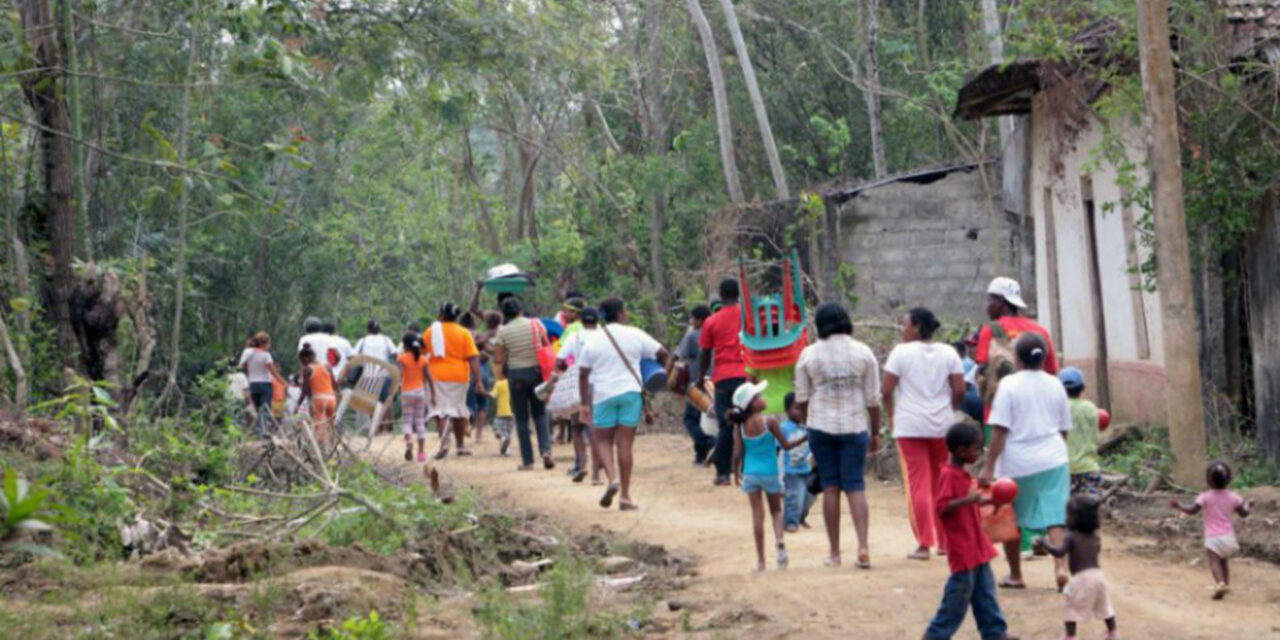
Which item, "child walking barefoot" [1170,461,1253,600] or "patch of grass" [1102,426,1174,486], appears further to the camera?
"patch of grass" [1102,426,1174,486]

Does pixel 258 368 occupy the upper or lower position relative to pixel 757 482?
upper

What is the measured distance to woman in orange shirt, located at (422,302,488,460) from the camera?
60.3ft

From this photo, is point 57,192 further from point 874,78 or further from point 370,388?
point 874,78

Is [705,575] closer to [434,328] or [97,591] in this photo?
[97,591]

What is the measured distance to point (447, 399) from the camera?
1856cm

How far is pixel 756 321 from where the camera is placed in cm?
1239

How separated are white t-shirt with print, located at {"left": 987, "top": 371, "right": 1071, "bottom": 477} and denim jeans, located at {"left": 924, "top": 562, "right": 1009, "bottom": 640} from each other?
5.28 feet

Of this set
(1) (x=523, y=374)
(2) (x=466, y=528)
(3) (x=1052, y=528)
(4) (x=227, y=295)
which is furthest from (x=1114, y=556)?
(4) (x=227, y=295)

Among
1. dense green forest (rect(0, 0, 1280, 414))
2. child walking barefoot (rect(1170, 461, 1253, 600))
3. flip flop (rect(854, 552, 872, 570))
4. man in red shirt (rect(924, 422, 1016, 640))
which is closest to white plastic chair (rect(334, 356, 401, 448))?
dense green forest (rect(0, 0, 1280, 414))

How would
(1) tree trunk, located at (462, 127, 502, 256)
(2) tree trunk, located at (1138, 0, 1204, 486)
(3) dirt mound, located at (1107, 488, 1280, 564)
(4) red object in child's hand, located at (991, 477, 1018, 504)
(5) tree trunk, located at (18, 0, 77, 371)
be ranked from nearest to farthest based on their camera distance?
1. (4) red object in child's hand, located at (991, 477, 1018, 504)
2. (3) dirt mound, located at (1107, 488, 1280, 564)
3. (2) tree trunk, located at (1138, 0, 1204, 486)
4. (5) tree trunk, located at (18, 0, 77, 371)
5. (1) tree trunk, located at (462, 127, 502, 256)

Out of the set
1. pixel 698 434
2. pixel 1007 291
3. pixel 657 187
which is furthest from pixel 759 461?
pixel 657 187

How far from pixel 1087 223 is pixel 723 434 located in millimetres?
5855

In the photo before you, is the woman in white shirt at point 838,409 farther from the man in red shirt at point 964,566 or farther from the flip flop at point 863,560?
the man in red shirt at point 964,566

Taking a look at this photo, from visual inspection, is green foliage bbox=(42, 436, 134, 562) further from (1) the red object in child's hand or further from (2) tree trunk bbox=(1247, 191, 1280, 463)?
(2) tree trunk bbox=(1247, 191, 1280, 463)
